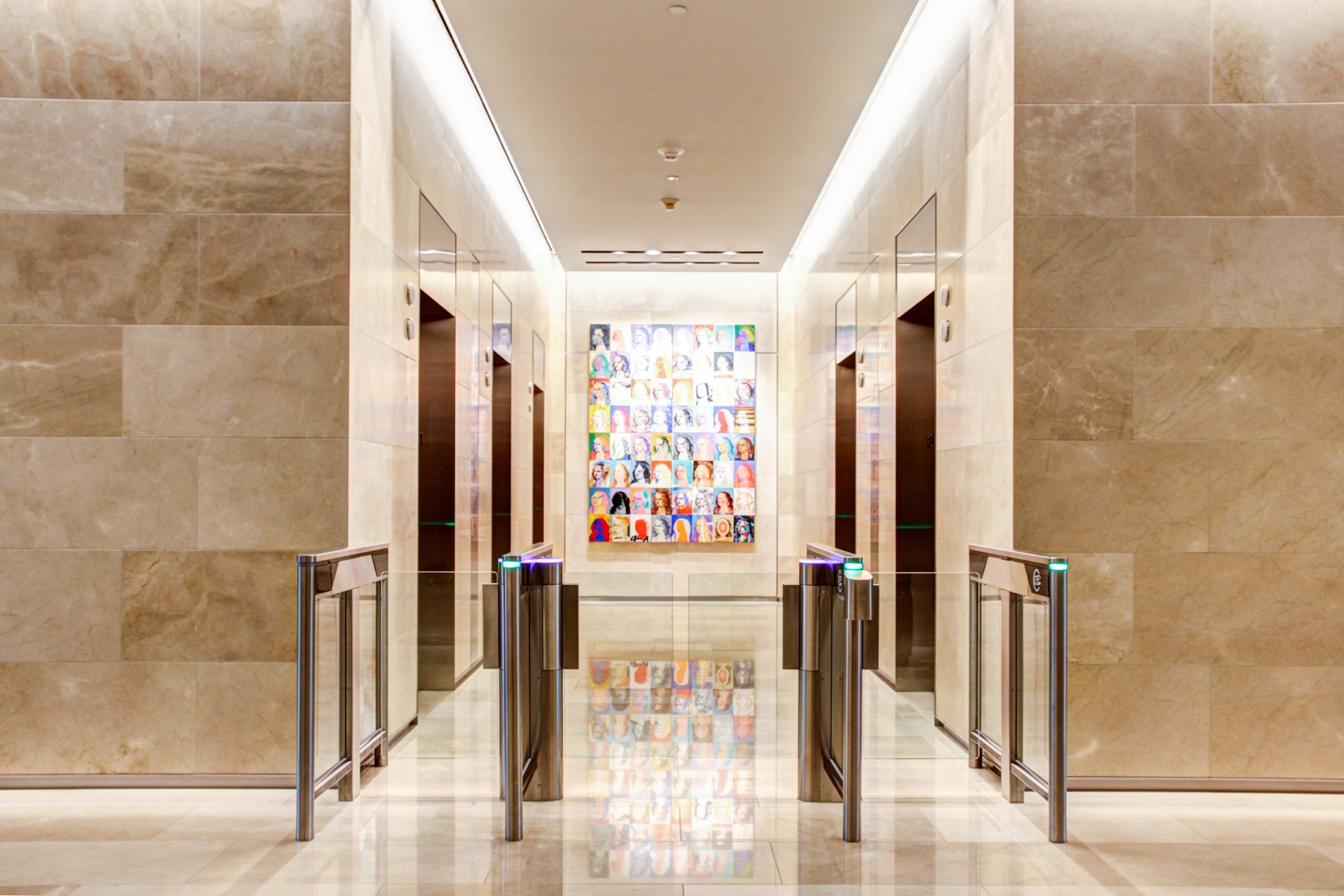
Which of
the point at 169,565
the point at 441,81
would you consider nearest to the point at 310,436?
the point at 169,565

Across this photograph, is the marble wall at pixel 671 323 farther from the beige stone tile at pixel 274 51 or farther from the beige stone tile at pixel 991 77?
the beige stone tile at pixel 274 51

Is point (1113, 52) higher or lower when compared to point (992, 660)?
higher

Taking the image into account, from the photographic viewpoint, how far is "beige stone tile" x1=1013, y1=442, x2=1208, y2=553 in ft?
14.1

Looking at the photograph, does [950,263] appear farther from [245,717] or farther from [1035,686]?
[245,717]

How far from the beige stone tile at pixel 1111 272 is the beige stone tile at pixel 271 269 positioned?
2922 mm

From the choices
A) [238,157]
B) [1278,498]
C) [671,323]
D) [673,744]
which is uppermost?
[671,323]

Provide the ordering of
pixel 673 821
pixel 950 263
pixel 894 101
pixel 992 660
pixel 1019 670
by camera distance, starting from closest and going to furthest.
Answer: pixel 673 821
pixel 1019 670
pixel 992 660
pixel 950 263
pixel 894 101

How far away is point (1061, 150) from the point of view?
429 cm

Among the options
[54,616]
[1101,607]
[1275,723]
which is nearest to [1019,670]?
[1101,607]

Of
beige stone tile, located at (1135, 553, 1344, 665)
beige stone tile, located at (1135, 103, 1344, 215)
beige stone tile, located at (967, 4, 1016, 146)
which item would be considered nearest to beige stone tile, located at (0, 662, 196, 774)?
beige stone tile, located at (1135, 553, 1344, 665)

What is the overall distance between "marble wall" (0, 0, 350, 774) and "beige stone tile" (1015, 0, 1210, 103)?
2957 mm

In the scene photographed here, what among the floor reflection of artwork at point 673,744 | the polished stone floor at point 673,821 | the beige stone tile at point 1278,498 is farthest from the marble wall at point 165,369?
the beige stone tile at point 1278,498

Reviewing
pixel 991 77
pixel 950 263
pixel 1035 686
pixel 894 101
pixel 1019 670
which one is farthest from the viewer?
pixel 894 101

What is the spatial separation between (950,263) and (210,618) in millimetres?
3934
